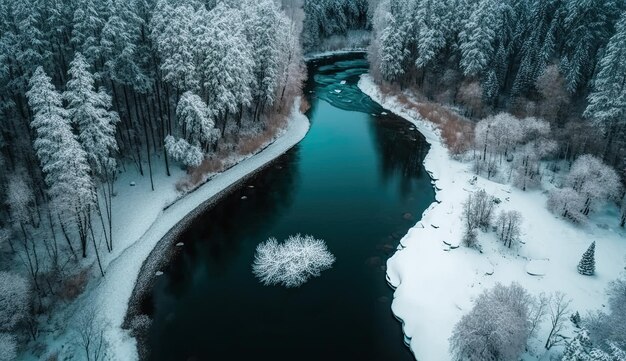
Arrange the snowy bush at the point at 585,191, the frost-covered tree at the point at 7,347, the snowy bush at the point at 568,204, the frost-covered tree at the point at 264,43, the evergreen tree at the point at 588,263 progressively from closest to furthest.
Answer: the frost-covered tree at the point at 7,347 < the evergreen tree at the point at 588,263 < the snowy bush at the point at 568,204 < the snowy bush at the point at 585,191 < the frost-covered tree at the point at 264,43

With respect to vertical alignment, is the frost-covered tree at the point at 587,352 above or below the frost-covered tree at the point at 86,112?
below

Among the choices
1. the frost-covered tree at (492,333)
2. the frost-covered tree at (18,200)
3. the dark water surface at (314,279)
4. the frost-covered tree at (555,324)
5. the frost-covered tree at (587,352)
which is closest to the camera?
the frost-covered tree at (587,352)

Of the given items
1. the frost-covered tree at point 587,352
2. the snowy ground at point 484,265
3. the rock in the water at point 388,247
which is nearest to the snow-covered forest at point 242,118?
the frost-covered tree at point 587,352

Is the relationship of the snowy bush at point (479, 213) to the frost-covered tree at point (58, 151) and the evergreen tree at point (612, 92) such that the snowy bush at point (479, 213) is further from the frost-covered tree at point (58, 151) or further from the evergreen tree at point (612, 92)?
the frost-covered tree at point (58, 151)

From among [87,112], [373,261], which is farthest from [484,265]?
[87,112]

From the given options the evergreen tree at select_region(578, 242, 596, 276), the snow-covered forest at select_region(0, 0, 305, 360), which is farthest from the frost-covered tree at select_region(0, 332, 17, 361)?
the evergreen tree at select_region(578, 242, 596, 276)

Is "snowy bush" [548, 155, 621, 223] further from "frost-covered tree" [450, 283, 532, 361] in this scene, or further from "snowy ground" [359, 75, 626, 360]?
"frost-covered tree" [450, 283, 532, 361]
